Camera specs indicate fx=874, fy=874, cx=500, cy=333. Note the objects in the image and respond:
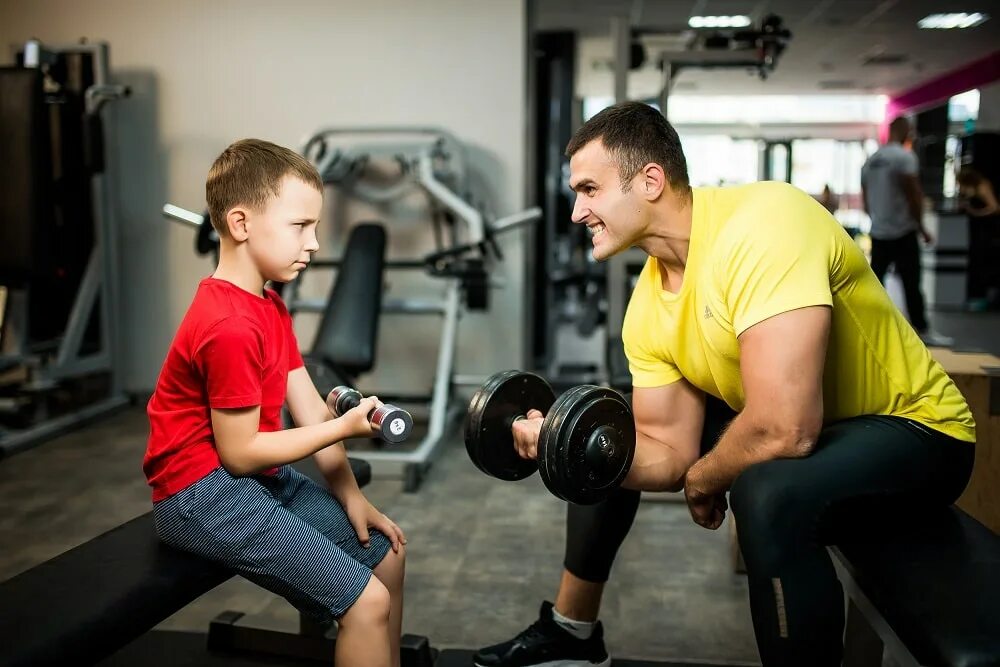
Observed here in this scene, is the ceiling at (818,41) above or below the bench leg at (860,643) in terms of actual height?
above

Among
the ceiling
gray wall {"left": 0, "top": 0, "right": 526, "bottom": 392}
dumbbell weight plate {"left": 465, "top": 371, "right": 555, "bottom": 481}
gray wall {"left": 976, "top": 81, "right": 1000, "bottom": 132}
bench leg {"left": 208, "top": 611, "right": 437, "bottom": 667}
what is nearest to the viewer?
dumbbell weight plate {"left": 465, "top": 371, "right": 555, "bottom": 481}

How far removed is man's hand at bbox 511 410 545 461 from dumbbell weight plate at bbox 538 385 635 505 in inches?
5.4

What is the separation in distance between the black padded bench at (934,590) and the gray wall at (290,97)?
9.16 feet

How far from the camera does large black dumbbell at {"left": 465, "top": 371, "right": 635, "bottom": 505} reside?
1.21m

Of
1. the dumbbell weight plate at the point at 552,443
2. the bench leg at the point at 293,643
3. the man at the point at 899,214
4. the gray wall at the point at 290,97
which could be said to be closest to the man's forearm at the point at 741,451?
the dumbbell weight plate at the point at 552,443

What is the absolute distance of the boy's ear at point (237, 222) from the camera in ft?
3.76

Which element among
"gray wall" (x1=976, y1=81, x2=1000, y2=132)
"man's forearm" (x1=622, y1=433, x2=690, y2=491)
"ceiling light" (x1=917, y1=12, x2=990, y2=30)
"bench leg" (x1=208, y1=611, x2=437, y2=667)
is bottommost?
"bench leg" (x1=208, y1=611, x2=437, y2=667)

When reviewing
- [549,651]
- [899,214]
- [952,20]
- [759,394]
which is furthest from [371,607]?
[952,20]

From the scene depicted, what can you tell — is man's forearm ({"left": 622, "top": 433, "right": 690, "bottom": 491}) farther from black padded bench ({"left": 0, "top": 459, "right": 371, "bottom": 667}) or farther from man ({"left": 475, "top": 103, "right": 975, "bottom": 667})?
black padded bench ({"left": 0, "top": 459, "right": 371, "bottom": 667})

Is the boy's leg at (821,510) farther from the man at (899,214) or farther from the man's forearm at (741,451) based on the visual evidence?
the man at (899,214)

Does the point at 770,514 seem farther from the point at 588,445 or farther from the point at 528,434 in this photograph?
the point at 528,434

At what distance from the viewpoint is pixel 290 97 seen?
12.7 feet

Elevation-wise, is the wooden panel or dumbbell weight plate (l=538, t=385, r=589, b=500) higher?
dumbbell weight plate (l=538, t=385, r=589, b=500)

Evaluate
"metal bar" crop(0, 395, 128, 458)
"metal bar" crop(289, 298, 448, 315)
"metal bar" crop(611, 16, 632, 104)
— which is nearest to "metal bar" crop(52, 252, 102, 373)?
"metal bar" crop(0, 395, 128, 458)
